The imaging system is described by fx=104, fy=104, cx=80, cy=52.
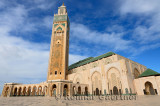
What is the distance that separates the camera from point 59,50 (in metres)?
35.4

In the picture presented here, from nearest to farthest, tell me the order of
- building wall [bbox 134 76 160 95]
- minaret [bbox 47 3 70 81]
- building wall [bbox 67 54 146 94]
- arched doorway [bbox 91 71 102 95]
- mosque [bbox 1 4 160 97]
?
1. building wall [bbox 134 76 160 95]
2. building wall [bbox 67 54 146 94]
3. mosque [bbox 1 4 160 97]
4. arched doorway [bbox 91 71 102 95]
5. minaret [bbox 47 3 70 81]

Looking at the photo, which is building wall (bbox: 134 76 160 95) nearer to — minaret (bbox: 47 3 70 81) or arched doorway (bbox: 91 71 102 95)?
arched doorway (bbox: 91 71 102 95)

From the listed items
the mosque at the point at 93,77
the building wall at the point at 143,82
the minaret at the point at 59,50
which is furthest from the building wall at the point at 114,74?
the minaret at the point at 59,50

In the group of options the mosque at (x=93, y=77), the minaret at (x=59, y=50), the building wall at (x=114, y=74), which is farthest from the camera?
the minaret at (x=59, y=50)

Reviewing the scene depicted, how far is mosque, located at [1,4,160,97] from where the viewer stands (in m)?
19.9

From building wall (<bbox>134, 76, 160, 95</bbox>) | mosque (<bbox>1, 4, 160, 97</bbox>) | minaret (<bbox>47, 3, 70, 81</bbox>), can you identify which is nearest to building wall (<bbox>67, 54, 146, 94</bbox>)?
mosque (<bbox>1, 4, 160, 97</bbox>)

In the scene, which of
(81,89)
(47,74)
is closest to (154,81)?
(81,89)

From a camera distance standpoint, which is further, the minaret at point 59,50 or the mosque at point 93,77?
the minaret at point 59,50

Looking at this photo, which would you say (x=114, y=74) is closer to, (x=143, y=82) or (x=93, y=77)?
(x=143, y=82)

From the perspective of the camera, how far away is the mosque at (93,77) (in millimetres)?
19891

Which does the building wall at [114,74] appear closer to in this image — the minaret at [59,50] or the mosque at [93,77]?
the mosque at [93,77]

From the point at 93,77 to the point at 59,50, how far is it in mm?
15415

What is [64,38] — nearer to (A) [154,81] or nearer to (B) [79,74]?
(B) [79,74]

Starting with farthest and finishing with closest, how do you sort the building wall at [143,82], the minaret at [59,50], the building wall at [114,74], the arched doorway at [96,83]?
the minaret at [59,50] → the arched doorway at [96,83] → the building wall at [114,74] → the building wall at [143,82]
